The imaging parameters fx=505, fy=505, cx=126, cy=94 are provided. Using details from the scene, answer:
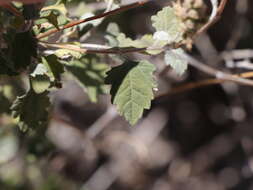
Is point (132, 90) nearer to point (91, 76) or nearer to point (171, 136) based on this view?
point (91, 76)

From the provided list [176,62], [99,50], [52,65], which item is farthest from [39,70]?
[176,62]

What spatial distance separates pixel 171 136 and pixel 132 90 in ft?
8.41

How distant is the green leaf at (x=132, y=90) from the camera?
1.19 metres

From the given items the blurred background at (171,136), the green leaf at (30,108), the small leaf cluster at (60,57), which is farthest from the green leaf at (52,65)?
the blurred background at (171,136)

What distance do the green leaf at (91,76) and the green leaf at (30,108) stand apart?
261mm

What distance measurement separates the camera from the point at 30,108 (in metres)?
1.32

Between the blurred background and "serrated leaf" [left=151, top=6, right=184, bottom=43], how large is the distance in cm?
165

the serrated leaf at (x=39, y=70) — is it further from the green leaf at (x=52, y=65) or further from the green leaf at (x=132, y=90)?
the green leaf at (x=132, y=90)

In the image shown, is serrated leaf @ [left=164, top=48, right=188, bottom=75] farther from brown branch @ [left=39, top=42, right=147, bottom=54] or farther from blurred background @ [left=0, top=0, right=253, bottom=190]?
blurred background @ [left=0, top=0, right=253, bottom=190]

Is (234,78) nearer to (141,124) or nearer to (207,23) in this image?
(207,23)

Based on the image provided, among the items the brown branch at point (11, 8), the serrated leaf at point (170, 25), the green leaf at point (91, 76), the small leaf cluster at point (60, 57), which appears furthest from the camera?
the green leaf at point (91, 76)

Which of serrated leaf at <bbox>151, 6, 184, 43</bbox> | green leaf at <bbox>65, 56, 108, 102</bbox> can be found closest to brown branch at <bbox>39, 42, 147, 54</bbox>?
serrated leaf at <bbox>151, 6, 184, 43</bbox>

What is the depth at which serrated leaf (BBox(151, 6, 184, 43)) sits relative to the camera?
129 centimetres

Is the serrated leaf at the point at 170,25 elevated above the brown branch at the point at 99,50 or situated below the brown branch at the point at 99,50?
below
